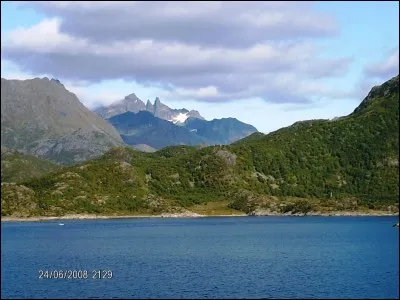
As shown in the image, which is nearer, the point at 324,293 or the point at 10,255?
the point at 324,293

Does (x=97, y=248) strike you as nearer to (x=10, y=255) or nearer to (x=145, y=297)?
(x=10, y=255)

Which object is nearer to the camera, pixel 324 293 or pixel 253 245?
pixel 324 293

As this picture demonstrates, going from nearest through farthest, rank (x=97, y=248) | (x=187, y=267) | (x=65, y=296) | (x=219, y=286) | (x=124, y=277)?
(x=65, y=296)
(x=219, y=286)
(x=124, y=277)
(x=187, y=267)
(x=97, y=248)

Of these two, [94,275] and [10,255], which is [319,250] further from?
[10,255]

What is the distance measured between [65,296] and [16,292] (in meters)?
10.7

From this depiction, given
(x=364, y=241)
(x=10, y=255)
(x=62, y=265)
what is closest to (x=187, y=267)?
(x=62, y=265)

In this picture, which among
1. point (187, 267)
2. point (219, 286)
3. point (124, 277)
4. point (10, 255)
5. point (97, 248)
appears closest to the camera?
point (219, 286)

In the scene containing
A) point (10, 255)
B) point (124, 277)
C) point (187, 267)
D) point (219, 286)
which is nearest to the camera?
point (219, 286)

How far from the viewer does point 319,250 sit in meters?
162

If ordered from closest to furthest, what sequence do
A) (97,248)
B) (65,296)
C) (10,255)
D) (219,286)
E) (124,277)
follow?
(65,296) → (219,286) → (124,277) → (10,255) → (97,248)

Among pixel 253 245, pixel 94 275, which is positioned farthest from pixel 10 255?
pixel 253 245

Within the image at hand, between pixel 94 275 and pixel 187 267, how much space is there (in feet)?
77.1

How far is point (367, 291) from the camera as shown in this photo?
93438 mm

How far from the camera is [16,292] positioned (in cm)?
9456
